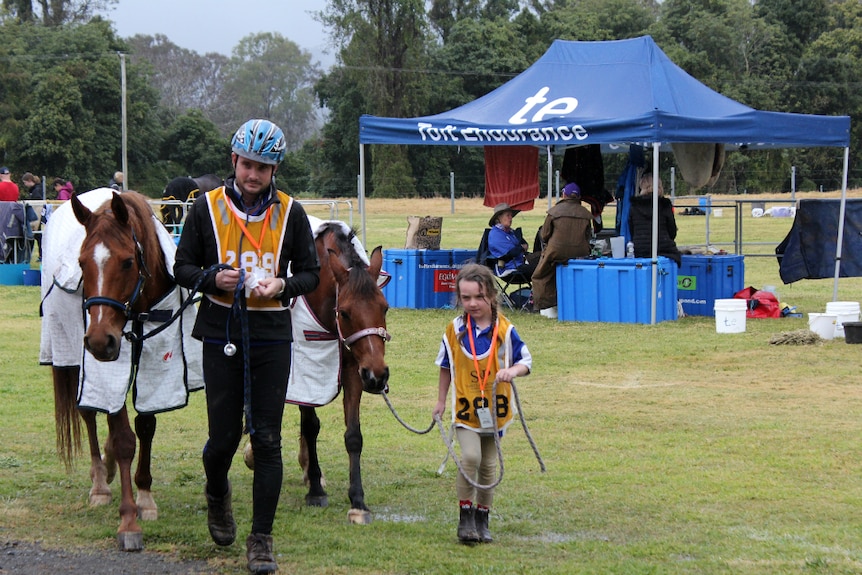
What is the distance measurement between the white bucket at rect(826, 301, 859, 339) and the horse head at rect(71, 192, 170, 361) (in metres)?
9.28

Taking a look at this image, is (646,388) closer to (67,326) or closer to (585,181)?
(67,326)

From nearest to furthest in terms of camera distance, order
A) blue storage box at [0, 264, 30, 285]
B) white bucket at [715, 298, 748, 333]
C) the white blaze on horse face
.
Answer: the white blaze on horse face, white bucket at [715, 298, 748, 333], blue storage box at [0, 264, 30, 285]

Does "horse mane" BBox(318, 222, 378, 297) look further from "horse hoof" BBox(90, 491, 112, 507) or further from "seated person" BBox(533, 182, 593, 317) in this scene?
"seated person" BBox(533, 182, 593, 317)

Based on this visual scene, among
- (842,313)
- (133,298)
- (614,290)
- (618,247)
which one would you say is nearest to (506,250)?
(618,247)

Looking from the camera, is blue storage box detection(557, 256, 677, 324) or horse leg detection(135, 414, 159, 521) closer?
horse leg detection(135, 414, 159, 521)

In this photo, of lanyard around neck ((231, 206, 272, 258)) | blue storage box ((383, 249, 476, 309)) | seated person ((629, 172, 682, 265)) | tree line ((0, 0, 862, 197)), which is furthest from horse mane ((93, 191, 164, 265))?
tree line ((0, 0, 862, 197))

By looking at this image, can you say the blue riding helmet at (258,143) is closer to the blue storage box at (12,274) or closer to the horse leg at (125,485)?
the horse leg at (125,485)

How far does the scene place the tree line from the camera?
49.3 meters

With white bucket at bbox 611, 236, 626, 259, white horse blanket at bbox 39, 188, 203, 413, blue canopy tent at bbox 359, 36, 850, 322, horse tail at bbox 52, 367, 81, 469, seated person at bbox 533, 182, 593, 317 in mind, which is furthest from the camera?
white bucket at bbox 611, 236, 626, 259

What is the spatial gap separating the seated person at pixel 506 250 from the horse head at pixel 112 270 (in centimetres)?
977

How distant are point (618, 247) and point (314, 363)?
369 inches

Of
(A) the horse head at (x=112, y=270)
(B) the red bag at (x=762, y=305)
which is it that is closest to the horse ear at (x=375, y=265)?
(A) the horse head at (x=112, y=270)

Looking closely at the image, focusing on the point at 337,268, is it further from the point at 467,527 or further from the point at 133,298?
the point at 467,527

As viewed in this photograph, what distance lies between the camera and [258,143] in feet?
15.1
